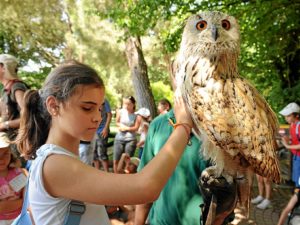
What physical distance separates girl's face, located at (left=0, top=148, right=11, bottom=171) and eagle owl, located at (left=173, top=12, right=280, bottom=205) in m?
1.58

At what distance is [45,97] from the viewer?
1.14 meters

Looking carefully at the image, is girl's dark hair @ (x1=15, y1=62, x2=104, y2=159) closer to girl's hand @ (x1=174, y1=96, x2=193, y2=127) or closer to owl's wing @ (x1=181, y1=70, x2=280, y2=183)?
girl's hand @ (x1=174, y1=96, x2=193, y2=127)

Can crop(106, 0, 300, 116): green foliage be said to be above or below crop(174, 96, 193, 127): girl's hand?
above

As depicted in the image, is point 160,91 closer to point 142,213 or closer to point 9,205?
point 9,205

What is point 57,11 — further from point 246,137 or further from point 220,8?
point 246,137

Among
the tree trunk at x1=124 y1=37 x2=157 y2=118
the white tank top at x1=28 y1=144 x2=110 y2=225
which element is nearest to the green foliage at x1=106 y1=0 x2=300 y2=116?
the tree trunk at x1=124 y1=37 x2=157 y2=118

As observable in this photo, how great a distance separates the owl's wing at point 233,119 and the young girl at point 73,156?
0.13 metres

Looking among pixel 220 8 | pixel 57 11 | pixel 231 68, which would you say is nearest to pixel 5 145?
pixel 231 68

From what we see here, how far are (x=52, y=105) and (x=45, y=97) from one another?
66 millimetres

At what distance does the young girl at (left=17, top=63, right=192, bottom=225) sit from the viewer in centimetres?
93

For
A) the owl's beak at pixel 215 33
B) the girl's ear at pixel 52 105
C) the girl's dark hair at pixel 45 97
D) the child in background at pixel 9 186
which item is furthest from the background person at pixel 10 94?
the owl's beak at pixel 215 33

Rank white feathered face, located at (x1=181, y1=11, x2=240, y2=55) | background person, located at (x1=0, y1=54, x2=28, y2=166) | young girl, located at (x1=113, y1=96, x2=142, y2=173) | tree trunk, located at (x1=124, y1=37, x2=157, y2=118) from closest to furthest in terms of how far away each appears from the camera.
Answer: white feathered face, located at (x1=181, y1=11, x2=240, y2=55) < background person, located at (x1=0, y1=54, x2=28, y2=166) < young girl, located at (x1=113, y1=96, x2=142, y2=173) < tree trunk, located at (x1=124, y1=37, x2=157, y2=118)

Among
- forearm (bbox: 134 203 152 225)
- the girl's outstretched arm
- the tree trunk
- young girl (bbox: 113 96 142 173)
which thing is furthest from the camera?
→ the tree trunk

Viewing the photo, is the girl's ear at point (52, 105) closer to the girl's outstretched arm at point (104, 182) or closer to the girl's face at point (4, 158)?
the girl's outstretched arm at point (104, 182)
